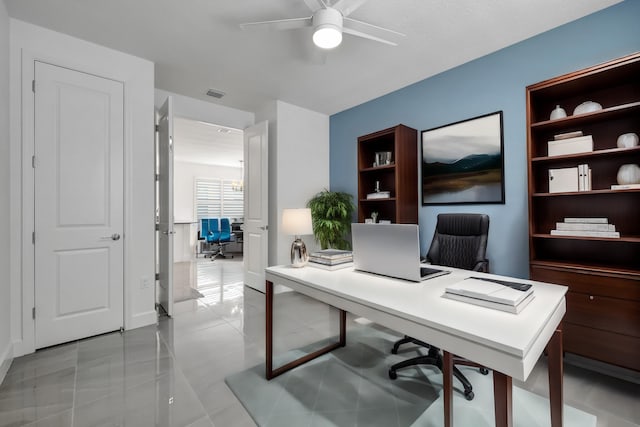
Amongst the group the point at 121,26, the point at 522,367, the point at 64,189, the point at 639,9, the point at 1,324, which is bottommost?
the point at 1,324

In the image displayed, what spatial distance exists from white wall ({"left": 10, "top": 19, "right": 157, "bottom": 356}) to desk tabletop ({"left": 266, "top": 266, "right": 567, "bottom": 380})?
6.66 ft

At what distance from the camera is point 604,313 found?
1873 mm

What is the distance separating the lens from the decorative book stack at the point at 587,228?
196 cm

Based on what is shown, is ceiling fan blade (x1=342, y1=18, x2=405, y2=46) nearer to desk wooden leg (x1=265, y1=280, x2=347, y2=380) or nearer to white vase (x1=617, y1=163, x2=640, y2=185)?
white vase (x1=617, y1=163, x2=640, y2=185)

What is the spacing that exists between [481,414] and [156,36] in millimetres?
3679

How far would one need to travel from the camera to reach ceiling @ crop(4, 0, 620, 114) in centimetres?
213

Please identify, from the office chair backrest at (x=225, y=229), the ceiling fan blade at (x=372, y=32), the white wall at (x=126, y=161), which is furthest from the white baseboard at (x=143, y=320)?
the office chair backrest at (x=225, y=229)

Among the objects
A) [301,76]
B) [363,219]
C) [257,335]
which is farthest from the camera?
[363,219]

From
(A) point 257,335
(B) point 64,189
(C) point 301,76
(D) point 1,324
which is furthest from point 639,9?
(D) point 1,324

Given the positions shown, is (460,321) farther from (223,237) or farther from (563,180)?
(223,237)

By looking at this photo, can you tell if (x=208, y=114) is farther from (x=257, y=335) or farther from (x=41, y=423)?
(x=41, y=423)

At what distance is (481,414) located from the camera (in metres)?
1.60

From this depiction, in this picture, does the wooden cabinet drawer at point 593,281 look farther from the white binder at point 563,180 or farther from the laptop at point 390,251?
the laptop at point 390,251

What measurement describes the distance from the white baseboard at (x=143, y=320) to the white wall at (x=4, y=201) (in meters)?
0.81
